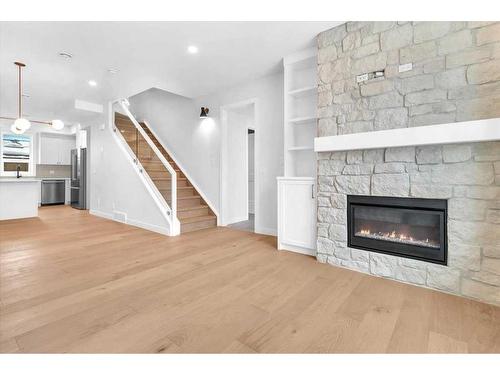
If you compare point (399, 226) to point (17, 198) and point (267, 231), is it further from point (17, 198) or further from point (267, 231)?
point (17, 198)

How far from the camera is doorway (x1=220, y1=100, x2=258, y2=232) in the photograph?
4828mm

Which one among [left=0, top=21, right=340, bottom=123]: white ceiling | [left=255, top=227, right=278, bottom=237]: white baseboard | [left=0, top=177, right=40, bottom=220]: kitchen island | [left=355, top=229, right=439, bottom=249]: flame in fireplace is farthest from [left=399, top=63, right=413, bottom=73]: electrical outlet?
[left=0, top=177, right=40, bottom=220]: kitchen island

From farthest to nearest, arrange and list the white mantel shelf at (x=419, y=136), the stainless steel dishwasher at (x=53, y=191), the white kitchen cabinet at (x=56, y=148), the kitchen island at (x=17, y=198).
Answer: the white kitchen cabinet at (x=56, y=148)
the stainless steel dishwasher at (x=53, y=191)
the kitchen island at (x=17, y=198)
the white mantel shelf at (x=419, y=136)

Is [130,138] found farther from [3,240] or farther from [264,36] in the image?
[264,36]

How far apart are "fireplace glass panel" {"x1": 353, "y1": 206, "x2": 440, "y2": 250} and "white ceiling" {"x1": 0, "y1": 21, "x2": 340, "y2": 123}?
211cm

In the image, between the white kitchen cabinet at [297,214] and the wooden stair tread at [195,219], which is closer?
the white kitchen cabinet at [297,214]

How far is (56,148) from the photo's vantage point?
8.84 meters

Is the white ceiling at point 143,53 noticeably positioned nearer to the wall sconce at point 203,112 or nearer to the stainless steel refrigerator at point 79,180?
the wall sconce at point 203,112

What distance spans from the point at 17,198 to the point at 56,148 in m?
3.74

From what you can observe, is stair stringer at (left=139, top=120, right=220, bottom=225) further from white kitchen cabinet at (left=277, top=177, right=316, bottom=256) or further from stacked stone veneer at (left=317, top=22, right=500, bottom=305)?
stacked stone veneer at (left=317, top=22, right=500, bottom=305)

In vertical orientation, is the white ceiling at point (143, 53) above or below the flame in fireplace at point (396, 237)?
above

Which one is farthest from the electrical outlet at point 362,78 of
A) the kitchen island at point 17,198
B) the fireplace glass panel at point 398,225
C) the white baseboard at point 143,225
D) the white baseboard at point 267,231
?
the kitchen island at point 17,198

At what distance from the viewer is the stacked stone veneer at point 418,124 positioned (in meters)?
1.96

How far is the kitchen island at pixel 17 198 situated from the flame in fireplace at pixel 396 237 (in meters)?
7.25
